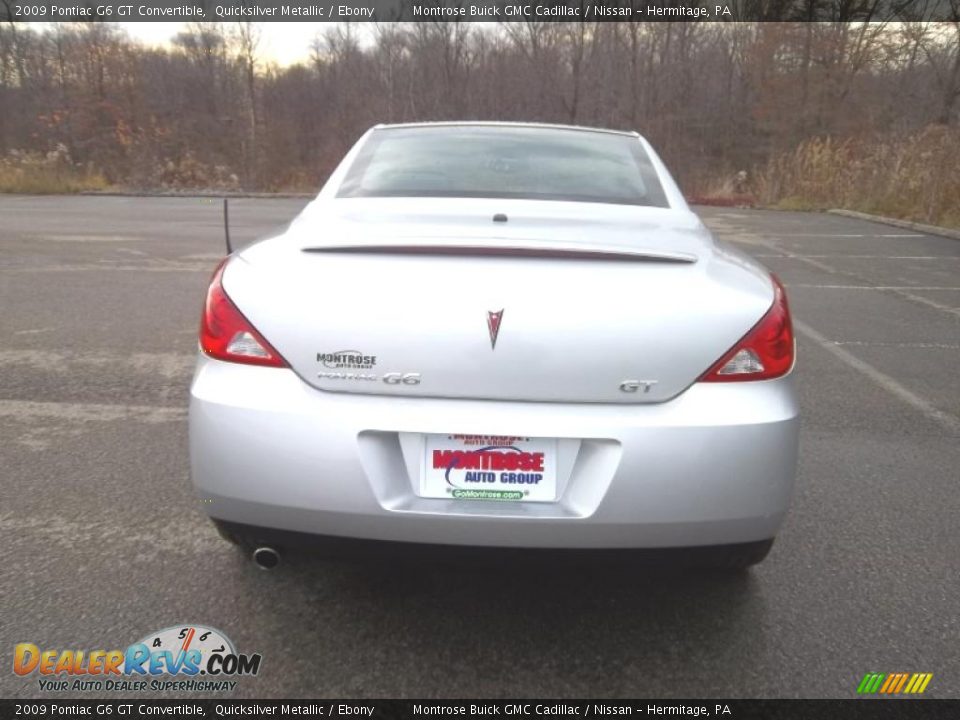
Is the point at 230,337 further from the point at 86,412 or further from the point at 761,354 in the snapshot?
the point at 86,412

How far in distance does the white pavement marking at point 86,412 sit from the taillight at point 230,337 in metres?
2.13

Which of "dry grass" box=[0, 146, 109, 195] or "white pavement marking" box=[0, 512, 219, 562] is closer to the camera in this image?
"white pavement marking" box=[0, 512, 219, 562]

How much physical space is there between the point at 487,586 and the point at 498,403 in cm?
85

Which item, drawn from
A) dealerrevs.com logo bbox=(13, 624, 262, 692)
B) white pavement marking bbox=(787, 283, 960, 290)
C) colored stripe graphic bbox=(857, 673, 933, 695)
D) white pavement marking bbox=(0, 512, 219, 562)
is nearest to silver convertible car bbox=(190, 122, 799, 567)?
dealerrevs.com logo bbox=(13, 624, 262, 692)

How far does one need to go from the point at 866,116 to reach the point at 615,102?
370 inches

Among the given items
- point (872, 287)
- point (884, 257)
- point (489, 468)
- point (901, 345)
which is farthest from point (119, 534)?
point (884, 257)

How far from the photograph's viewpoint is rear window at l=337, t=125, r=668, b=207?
9.45 ft

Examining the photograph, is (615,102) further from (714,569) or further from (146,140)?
(714,569)

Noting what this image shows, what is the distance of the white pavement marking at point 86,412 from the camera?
402 centimetres

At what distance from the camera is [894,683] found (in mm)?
2066

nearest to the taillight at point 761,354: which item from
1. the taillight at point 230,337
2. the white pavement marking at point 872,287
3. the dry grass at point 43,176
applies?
the taillight at point 230,337

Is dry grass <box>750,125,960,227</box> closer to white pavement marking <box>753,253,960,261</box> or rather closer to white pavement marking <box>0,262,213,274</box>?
white pavement marking <box>753,253,960,261</box>

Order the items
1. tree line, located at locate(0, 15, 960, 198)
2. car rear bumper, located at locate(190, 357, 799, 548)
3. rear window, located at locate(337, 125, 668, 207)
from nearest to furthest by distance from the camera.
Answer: car rear bumper, located at locate(190, 357, 799, 548) < rear window, located at locate(337, 125, 668, 207) < tree line, located at locate(0, 15, 960, 198)

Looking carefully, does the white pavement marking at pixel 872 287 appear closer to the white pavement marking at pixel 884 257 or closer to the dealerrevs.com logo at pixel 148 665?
the white pavement marking at pixel 884 257
